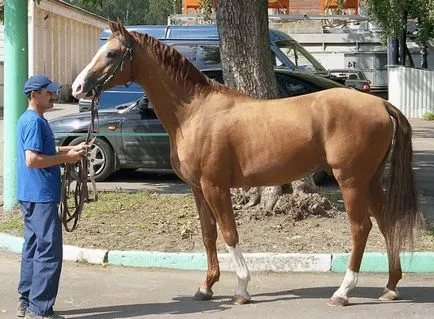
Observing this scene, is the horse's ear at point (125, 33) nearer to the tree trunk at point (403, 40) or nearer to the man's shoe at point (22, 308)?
the man's shoe at point (22, 308)

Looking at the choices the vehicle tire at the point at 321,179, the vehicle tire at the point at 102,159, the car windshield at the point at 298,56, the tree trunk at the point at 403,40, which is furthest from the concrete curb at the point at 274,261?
the tree trunk at the point at 403,40

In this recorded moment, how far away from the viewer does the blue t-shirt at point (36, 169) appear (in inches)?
234

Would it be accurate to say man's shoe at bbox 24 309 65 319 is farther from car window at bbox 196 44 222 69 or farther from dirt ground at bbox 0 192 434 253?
car window at bbox 196 44 222 69

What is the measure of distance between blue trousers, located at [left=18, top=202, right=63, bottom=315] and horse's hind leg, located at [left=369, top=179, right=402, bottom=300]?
104 inches

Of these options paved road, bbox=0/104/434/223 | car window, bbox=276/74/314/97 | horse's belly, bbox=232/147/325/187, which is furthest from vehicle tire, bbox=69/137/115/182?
horse's belly, bbox=232/147/325/187

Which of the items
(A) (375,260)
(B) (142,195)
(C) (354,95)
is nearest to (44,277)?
(C) (354,95)

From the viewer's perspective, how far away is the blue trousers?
19.7 feet

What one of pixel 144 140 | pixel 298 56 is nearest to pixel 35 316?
pixel 144 140

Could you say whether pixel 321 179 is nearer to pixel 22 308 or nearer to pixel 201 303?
pixel 201 303

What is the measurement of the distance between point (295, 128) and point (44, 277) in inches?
90.1

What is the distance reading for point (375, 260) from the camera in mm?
7742

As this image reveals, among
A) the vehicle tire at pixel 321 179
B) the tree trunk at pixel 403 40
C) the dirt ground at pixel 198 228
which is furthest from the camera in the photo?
the tree trunk at pixel 403 40

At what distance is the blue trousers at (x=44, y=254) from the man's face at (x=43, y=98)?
2.47ft

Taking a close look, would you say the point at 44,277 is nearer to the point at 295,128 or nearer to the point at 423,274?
the point at 295,128
